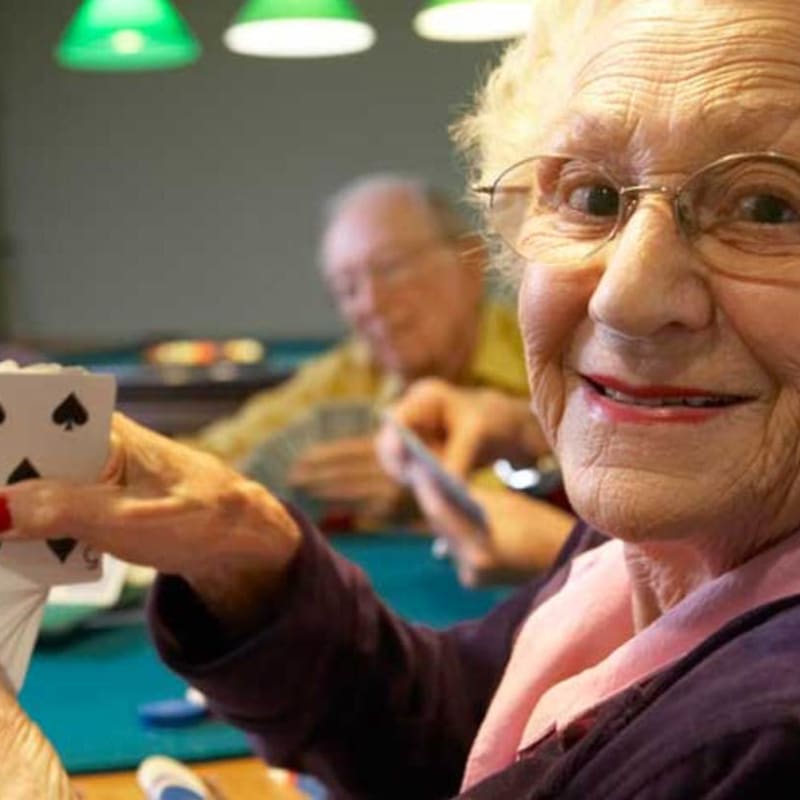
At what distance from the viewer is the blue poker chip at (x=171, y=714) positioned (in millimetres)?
1841

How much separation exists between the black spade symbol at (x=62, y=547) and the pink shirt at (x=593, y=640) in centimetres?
39

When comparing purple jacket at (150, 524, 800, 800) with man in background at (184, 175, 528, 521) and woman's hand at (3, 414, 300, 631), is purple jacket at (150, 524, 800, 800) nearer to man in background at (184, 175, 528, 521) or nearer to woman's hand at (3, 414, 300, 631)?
woman's hand at (3, 414, 300, 631)

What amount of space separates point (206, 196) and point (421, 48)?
141 cm

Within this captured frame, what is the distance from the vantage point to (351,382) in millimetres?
4367

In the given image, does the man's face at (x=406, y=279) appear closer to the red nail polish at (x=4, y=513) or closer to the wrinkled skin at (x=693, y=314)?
the red nail polish at (x=4, y=513)

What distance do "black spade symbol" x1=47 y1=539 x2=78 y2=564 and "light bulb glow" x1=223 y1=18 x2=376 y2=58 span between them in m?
2.51

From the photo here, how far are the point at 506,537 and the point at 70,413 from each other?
1.17m

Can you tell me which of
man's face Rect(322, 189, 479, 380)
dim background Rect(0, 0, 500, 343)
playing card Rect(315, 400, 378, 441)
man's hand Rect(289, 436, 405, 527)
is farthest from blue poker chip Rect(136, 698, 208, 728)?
dim background Rect(0, 0, 500, 343)

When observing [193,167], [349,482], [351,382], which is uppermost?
[349,482]

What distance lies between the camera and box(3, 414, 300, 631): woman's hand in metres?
1.34

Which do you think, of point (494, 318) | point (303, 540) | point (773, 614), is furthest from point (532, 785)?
point (494, 318)

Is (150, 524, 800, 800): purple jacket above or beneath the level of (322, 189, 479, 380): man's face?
above

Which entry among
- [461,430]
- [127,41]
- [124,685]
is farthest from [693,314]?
[127,41]

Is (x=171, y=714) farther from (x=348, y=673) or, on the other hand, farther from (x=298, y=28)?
(x=298, y=28)
